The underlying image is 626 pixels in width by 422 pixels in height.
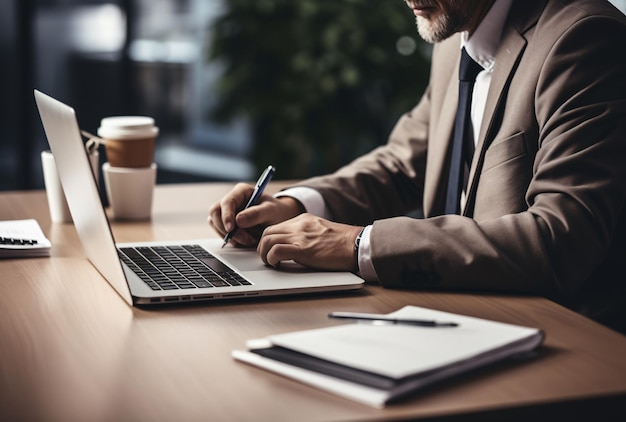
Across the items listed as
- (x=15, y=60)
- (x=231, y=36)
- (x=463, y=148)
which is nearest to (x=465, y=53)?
(x=463, y=148)

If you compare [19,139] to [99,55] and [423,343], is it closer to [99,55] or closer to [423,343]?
[99,55]

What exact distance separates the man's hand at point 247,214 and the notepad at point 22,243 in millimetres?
297

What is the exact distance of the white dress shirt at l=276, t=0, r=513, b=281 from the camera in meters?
1.70

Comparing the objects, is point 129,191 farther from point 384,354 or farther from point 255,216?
point 384,354

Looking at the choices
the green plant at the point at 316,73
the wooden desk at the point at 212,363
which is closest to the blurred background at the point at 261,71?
the green plant at the point at 316,73

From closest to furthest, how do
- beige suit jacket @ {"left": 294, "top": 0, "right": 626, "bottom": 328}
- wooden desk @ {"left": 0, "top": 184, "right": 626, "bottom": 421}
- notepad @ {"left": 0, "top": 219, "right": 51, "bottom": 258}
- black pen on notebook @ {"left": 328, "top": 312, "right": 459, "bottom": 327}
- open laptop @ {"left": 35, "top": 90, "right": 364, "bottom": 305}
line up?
wooden desk @ {"left": 0, "top": 184, "right": 626, "bottom": 421} → black pen on notebook @ {"left": 328, "top": 312, "right": 459, "bottom": 327} → open laptop @ {"left": 35, "top": 90, "right": 364, "bottom": 305} → beige suit jacket @ {"left": 294, "top": 0, "right": 626, "bottom": 328} → notepad @ {"left": 0, "top": 219, "right": 51, "bottom": 258}

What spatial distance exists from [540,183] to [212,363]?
2.20 ft

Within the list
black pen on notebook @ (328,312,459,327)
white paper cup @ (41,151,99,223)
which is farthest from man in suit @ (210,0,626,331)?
white paper cup @ (41,151,99,223)

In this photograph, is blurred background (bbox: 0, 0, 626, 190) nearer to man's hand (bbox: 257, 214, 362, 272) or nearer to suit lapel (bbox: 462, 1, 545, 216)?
suit lapel (bbox: 462, 1, 545, 216)

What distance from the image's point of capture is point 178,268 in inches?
54.7

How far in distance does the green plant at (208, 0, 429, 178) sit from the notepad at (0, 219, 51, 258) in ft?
8.77

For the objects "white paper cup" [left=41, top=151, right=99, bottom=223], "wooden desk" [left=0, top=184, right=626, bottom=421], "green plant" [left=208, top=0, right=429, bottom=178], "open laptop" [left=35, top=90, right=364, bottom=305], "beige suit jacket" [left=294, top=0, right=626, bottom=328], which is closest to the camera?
"wooden desk" [left=0, top=184, right=626, bottom=421]

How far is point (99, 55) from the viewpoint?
15.7ft

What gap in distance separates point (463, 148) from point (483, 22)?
24cm
